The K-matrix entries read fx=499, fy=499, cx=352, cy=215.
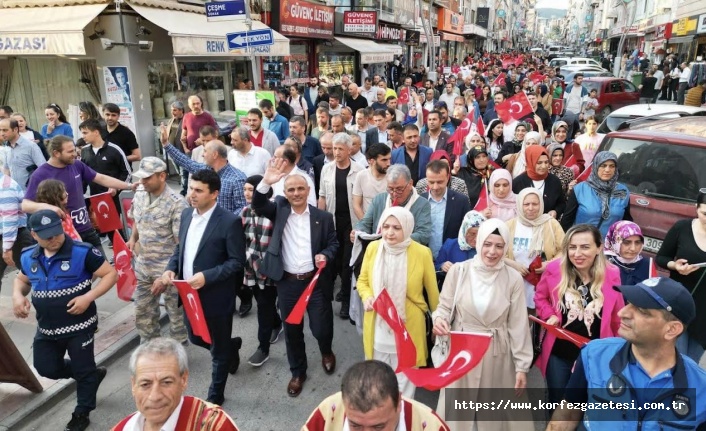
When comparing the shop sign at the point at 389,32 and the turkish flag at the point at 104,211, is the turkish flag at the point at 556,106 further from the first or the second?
the shop sign at the point at 389,32

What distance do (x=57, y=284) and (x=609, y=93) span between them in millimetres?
19088

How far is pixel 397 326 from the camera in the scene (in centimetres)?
351

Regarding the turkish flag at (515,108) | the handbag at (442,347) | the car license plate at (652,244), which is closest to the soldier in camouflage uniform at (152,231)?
the handbag at (442,347)

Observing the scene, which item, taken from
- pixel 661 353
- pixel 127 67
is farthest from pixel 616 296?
pixel 127 67

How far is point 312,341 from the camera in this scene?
17.3 feet

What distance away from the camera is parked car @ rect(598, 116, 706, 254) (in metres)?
4.98

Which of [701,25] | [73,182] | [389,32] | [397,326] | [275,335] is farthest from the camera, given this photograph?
[389,32]

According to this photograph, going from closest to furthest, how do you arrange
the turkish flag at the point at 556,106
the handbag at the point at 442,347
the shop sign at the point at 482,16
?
the handbag at the point at 442,347
the turkish flag at the point at 556,106
the shop sign at the point at 482,16

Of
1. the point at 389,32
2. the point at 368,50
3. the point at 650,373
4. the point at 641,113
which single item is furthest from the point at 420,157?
the point at 389,32

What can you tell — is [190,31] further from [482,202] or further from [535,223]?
[535,223]

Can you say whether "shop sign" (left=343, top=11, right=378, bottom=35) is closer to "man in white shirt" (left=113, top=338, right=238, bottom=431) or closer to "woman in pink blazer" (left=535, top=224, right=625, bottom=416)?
"woman in pink blazer" (left=535, top=224, right=625, bottom=416)

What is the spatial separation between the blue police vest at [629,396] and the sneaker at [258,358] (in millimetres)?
3161

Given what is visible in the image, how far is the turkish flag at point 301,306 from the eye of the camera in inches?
156

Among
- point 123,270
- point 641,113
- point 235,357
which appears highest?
point 641,113
